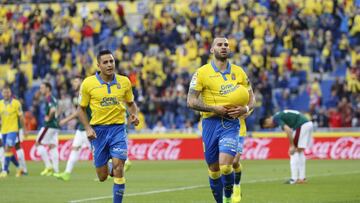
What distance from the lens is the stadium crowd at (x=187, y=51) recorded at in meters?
35.0

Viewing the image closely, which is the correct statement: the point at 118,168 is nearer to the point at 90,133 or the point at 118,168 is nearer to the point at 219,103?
the point at 90,133

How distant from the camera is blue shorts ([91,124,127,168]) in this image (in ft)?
48.2

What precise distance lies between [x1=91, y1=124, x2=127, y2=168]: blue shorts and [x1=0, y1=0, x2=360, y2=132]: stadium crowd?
63.7ft

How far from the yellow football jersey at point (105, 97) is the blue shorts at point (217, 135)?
1583 mm

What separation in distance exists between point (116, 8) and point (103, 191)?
23292 millimetres

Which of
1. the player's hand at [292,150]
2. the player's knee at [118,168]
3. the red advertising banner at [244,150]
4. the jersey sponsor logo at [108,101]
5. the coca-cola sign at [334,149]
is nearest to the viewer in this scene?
the player's knee at [118,168]

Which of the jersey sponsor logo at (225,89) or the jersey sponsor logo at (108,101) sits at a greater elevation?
the jersey sponsor logo at (225,89)

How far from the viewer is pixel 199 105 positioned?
13.8 metres

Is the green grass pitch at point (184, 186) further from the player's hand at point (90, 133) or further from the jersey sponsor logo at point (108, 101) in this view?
the jersey sponsor logo at point (108, 101)

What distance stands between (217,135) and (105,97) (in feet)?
6.69

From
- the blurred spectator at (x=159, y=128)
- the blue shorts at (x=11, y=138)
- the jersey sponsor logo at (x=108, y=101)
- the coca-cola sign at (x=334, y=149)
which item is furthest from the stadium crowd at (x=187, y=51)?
the jersey sponsor logo at (x=108, y=101)

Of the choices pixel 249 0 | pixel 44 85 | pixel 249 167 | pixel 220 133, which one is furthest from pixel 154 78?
pixel 220 133

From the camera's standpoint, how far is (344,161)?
30.8 meters

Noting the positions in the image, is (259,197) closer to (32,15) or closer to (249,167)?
(249,167)
